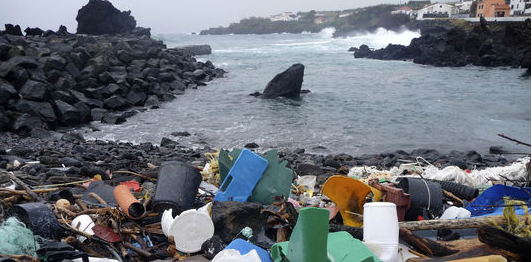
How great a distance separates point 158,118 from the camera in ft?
46.7

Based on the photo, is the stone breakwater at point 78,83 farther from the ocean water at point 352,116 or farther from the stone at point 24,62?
the ocean water at point 352,116

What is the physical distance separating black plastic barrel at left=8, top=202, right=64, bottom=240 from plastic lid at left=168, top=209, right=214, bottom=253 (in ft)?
2.43

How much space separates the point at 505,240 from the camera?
2465 millimetres

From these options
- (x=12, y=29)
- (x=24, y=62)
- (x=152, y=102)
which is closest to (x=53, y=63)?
(x=24, y=62)

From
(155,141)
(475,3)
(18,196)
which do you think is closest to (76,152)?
(155,141)

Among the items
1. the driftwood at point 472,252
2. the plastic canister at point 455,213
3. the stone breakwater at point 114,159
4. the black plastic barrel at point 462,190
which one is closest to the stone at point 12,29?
the stone breakwater at point 114,159

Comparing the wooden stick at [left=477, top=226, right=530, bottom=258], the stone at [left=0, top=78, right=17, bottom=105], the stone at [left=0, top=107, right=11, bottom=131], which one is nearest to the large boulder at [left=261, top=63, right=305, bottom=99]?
the stone at [left=0, top=78, right=17, bottom=105]

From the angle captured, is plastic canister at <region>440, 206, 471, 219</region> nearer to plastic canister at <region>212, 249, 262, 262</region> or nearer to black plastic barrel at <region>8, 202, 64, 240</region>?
plastic canister at <region>212, 249, 262, 262</region>

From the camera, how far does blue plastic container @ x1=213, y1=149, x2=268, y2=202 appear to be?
367cm

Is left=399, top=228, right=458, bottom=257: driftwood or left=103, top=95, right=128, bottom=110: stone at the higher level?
left=399, top=228, right=458, bottom=257: driftwood

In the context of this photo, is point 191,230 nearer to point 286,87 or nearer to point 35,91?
point 35,91

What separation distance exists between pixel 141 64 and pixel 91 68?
12.1ft

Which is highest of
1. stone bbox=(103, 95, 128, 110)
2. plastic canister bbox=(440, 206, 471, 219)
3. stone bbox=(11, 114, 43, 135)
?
plastic canister bbox=(440, 206, 471, 219)

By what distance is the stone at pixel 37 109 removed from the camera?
11.4m
